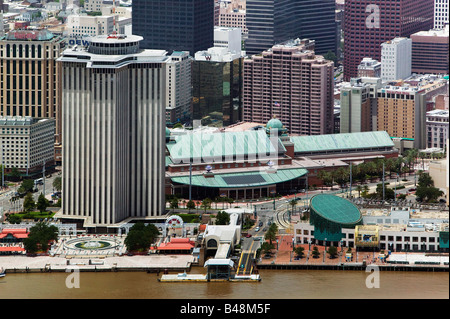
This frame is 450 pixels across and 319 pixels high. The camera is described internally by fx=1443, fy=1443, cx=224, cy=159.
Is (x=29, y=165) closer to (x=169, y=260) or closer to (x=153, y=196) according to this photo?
(x=153, y=196)

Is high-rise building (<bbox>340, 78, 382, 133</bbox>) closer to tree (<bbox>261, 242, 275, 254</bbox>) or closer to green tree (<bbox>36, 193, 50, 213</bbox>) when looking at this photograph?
green tree (<bbox>36, 193, 50, 213</bbox>)

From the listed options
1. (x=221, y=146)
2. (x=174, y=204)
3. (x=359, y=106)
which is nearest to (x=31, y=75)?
(x=221, y=146)

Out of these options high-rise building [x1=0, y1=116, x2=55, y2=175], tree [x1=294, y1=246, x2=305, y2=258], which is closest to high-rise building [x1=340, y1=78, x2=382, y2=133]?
high-rise building [x1=0, y1=116, x2=55, y2=175]

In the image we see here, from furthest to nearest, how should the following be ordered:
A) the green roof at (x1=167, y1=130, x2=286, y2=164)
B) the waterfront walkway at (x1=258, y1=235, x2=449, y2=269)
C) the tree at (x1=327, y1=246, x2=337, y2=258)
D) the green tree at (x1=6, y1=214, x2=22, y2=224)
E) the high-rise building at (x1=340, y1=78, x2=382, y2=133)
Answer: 1. the high-rise building at (x1=340, y1=78, x2=382, y2=133)
2. the green roof at (x1=167, y1=130, x2=286, y2=164)
3. the green tree at (x1=6, y1=214, x2=22, y2=224)
4. the tree at (x1=327, y1=246, x2=337, y2=258)
5. the waterfront walkway at (x1=258, y1=235, x2=449, y2=269)

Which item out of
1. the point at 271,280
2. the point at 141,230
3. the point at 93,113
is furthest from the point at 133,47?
the point at 271,280

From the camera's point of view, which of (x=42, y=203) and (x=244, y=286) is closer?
(x=244, y=286)

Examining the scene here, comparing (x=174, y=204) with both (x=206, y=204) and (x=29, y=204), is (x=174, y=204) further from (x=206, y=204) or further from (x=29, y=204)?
(x=29, y=204)
